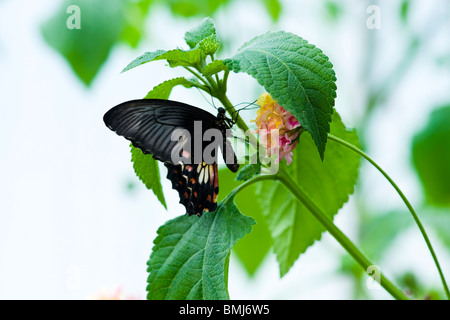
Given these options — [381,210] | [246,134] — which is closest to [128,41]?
[381,210]

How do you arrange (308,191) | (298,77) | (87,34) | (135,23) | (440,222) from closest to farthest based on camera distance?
(298,77) < (308,191) < (87,34) < (440,222) < (135,23)

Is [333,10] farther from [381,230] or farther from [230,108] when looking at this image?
[230,108]

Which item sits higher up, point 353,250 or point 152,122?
point 152,122

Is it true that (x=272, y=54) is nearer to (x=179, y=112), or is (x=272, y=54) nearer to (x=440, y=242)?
(x=179, y=112)

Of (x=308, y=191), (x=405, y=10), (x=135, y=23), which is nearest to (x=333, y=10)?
(x=405, y=10)

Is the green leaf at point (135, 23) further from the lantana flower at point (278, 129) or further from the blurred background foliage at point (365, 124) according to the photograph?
the lantana flower at point (278, 129)

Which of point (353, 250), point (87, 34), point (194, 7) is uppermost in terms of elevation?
point (194, 7)

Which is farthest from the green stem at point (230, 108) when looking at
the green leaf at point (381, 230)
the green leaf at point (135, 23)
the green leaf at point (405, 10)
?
the green leaf at point (405, 10)

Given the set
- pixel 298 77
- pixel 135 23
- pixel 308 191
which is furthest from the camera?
pixel 135 23
